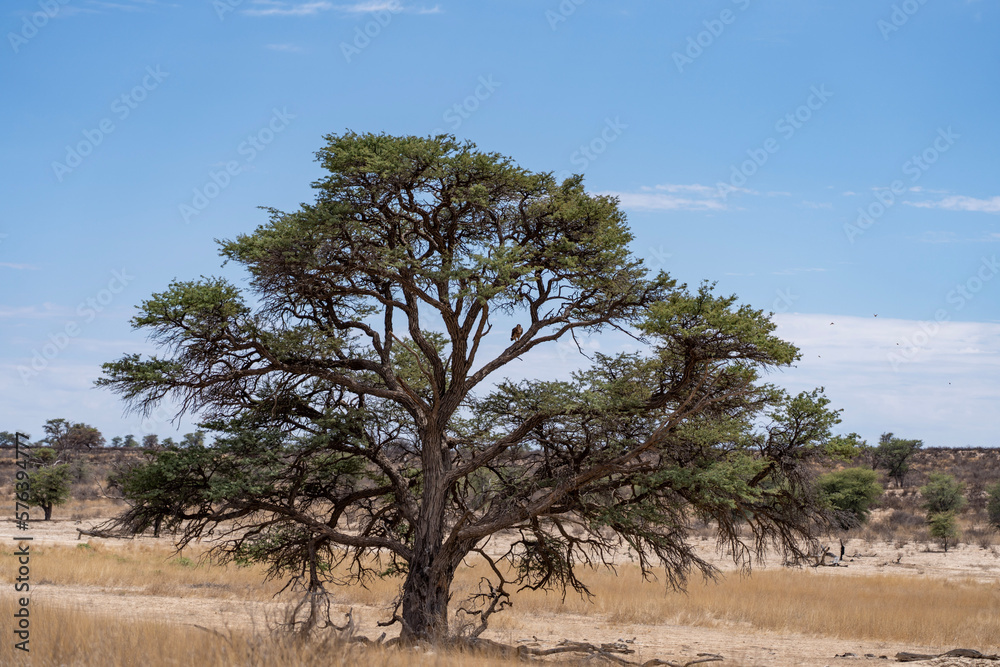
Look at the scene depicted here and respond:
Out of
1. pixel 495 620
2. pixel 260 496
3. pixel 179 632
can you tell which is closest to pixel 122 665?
pixel 179 632

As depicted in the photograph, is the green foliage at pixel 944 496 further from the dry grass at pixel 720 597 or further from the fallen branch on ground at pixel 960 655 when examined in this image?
the fallen branch on ground at pixel 960 655

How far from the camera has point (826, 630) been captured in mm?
21688

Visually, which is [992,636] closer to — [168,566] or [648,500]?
[648,500]

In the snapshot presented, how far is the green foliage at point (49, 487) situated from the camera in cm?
4522

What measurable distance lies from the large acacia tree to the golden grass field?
2.78 m

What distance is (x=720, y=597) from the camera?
83.9ft

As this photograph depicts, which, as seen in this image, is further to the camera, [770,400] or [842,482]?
[842,482]

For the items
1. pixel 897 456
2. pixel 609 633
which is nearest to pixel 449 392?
pixel 609 633

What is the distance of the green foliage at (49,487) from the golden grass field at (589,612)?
41.1 ft

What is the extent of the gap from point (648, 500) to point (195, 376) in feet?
29.0

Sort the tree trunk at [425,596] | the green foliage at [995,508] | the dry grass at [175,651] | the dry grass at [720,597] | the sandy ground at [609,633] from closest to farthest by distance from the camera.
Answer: the dry grass at [175,651], the tree trunk at [425,596], the sandy ground at [609,633], the dry grass at [720,597], the green foliage at [995,508]

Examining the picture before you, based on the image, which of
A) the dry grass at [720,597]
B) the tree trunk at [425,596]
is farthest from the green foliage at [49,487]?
the tree trunk at [425,596]

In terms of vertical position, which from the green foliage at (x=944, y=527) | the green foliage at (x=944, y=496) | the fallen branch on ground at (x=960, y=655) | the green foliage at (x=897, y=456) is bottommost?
the fallen branch on ground at (x=960, y=655)

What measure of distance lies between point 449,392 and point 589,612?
39.8 ft
